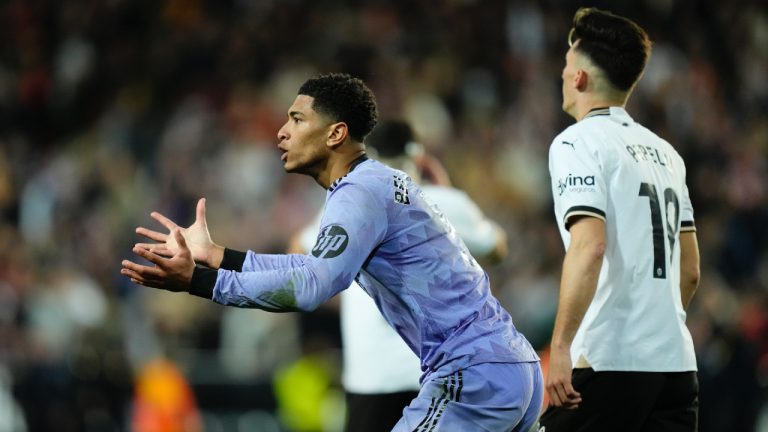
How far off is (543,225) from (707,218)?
1545mm

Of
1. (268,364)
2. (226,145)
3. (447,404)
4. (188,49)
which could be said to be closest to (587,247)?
(447,404)

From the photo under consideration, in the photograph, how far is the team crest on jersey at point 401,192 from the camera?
15.1 feet

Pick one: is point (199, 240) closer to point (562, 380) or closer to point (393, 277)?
point (393, 277)

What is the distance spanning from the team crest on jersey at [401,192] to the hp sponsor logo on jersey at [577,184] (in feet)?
2.04

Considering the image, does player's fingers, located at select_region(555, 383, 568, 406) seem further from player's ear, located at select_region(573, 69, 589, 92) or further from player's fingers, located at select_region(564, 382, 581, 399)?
player's ear, located at select_region(573, 69, 589, 92)

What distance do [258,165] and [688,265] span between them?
8446mm

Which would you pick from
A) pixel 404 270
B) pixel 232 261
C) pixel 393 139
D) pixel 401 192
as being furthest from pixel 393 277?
pixel 393 139

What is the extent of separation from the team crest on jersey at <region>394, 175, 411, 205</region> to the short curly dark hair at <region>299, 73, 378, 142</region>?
0.28m

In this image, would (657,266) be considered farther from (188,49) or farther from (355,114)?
(188,49)

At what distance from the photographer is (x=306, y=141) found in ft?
15.7

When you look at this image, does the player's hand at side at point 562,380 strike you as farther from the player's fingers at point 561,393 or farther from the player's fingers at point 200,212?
the player's fingers at point 200,212

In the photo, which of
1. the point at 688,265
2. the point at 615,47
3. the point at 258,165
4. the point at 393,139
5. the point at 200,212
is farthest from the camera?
the point at 258,165

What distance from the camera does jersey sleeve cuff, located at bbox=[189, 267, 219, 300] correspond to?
14.3 feet

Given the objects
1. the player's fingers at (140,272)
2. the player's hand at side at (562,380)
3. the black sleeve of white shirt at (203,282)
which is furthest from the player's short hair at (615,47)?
the player's fingers at (140,272)
